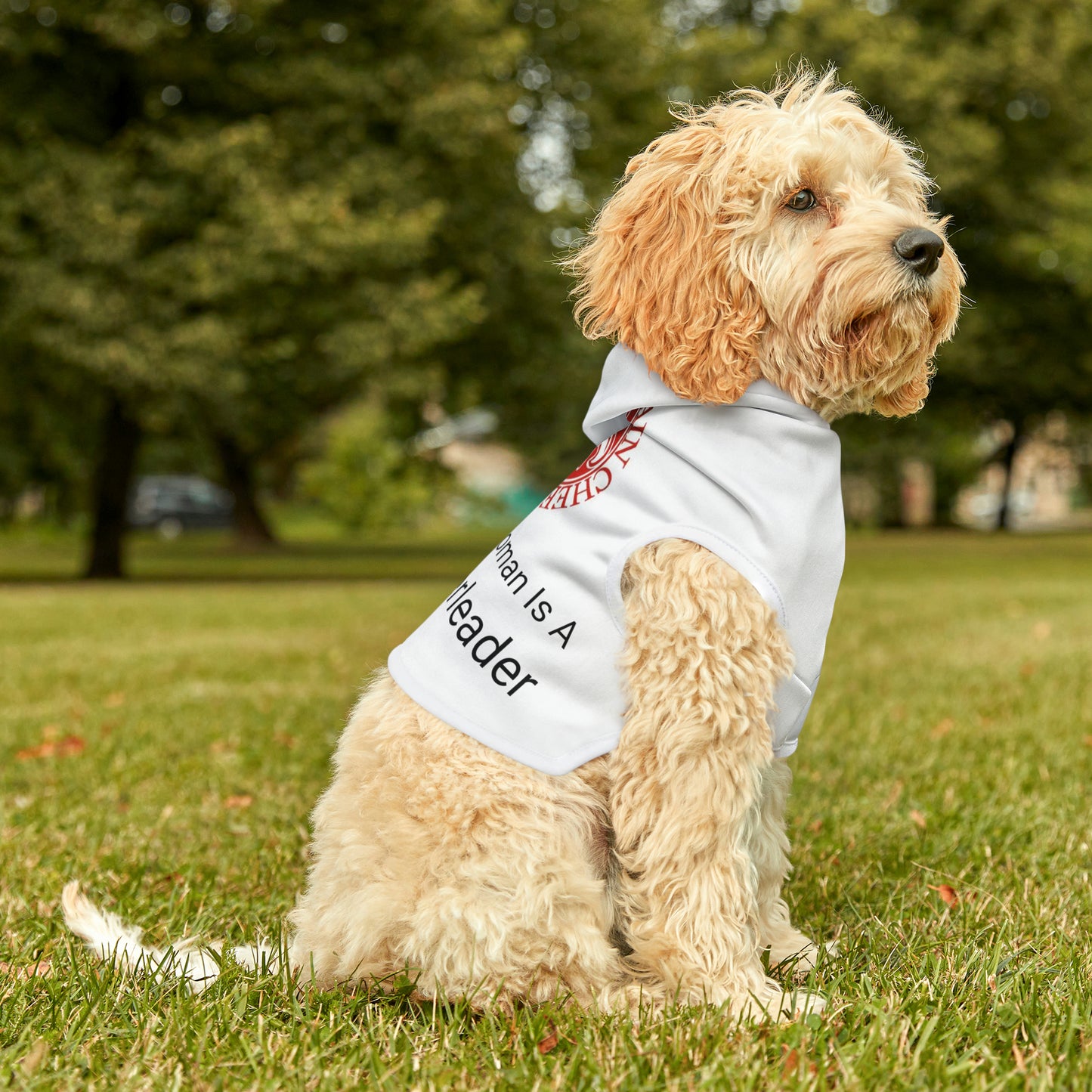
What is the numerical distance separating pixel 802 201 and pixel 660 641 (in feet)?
3.80

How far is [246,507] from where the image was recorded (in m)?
33.2

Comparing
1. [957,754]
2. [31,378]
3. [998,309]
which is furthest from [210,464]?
[957,754]

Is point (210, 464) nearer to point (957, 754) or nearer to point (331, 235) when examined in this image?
point (331, 235)

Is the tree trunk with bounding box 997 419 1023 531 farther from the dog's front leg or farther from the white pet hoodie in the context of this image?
the dog's front leg

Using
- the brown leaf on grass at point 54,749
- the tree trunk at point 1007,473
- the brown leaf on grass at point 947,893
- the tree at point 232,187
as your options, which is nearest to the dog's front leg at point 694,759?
the brown leaf on grass at point 947,893

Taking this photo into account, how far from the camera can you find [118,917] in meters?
3.44

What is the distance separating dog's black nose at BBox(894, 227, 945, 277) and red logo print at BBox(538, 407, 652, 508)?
722 mm

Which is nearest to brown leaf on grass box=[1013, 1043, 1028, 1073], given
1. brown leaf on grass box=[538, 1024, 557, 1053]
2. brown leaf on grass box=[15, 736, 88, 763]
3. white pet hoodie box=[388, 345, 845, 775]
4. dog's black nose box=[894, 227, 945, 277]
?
white pet hoodie box=[388, 345, 845, 775]

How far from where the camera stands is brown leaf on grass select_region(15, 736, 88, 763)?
593 cm

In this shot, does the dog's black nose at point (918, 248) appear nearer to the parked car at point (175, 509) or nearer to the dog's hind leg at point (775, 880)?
the dog's hind leg at point (775, 880)

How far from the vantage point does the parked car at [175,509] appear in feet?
160

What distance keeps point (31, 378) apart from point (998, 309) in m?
18.6

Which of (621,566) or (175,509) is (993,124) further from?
(175,509)

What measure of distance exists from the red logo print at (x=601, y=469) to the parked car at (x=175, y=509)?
4699 centimetres
